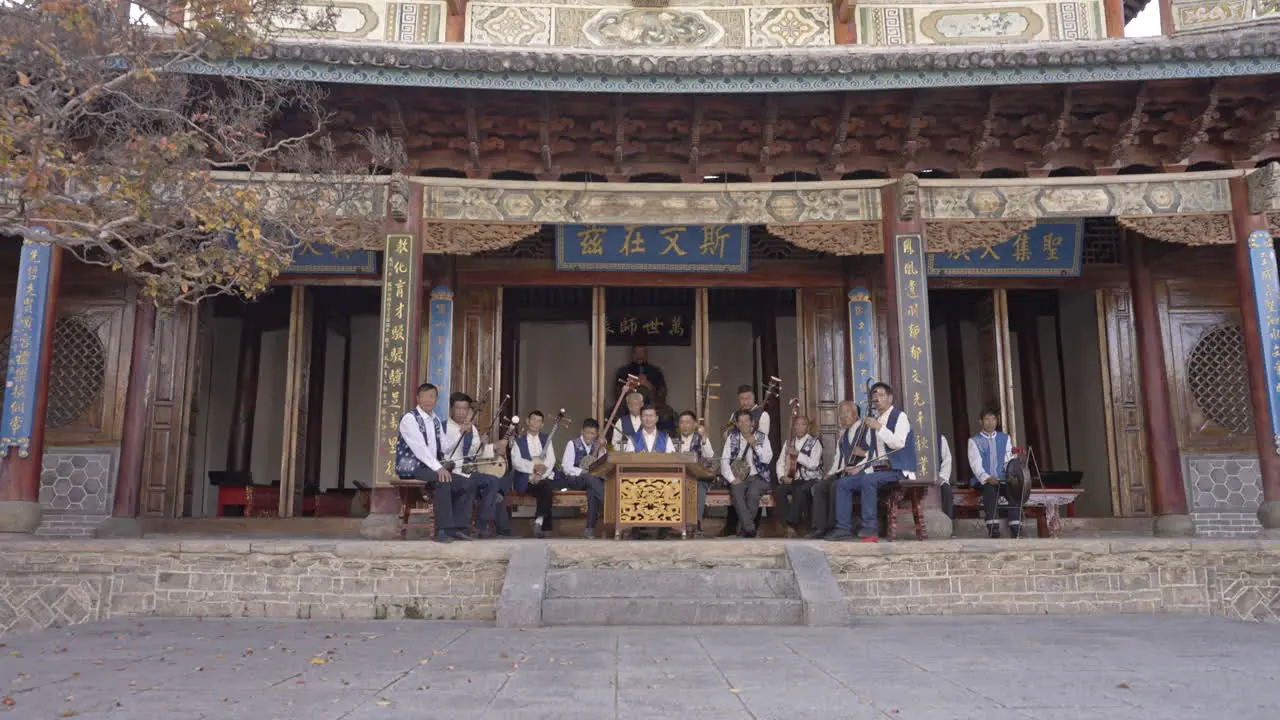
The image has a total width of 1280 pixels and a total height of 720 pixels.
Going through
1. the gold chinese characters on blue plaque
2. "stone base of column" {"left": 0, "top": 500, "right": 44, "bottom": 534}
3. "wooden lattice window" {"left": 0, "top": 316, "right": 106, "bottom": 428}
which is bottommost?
"stone base of column" {"left": 0, "top": 500, "right": 44, "bottom": 534}

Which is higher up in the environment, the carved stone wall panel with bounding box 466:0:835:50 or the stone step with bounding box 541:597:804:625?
the carved stone wall panel with bounding box 466:0:835:50

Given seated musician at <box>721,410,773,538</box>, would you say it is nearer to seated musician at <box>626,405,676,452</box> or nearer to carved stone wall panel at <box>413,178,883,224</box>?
seated musician at <box>626,405,676,452</box>

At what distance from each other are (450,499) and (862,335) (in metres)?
4.89

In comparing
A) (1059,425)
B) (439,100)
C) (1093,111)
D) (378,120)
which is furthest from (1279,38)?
(378,120)

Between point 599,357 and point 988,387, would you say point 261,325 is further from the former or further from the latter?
point 988,387

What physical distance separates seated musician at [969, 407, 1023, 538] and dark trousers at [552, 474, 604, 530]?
3565 millimetres

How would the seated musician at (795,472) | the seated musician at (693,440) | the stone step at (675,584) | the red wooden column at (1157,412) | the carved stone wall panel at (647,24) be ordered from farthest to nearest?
1. the carved stone wall panel at (647,24)
2. the red wooden column at (1157,412)
3. the seated musician at (693,440)
4. the seated musician at (795,472)
5. the stone step at (675,584)

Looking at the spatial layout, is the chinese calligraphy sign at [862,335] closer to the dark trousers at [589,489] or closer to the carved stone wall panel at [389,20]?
the dark trousers at [589,489]

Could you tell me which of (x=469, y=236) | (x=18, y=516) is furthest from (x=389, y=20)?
(x=18, y=516)

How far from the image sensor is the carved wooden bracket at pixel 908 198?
8.67 metres

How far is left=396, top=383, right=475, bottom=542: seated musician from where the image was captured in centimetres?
771

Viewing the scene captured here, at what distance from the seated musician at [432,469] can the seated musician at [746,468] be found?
2430 mm

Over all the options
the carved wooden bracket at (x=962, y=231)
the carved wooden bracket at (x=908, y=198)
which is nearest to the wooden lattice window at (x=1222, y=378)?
the carved wooden bracket at (x=962, y=231)

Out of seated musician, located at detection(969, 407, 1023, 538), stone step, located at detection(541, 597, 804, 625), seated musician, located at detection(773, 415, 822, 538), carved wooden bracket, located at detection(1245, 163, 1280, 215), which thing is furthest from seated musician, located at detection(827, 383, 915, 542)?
carved wooden bracket, located at detection(1245, 163, 1280, 215)
